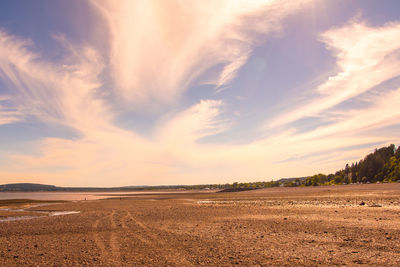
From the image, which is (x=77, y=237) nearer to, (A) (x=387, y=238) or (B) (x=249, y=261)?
(B) (x=249, y=261)

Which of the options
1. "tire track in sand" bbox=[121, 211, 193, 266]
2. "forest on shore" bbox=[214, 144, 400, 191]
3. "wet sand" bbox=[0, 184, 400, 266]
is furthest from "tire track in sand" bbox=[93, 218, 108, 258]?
"forest on shore" bbox=[214, 144, 400, 191]

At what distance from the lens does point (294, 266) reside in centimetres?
895

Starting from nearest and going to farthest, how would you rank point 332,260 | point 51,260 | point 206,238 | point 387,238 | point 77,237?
1. point 332,260
2. point 51,260
3. point 387,238
4. point 206,238
5. point 77,237

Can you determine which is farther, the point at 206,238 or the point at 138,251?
the point at 206,238

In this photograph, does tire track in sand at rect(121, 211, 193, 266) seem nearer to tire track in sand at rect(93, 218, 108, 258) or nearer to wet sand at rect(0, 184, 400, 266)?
wet sand at rect(0, 184, 400, 266)

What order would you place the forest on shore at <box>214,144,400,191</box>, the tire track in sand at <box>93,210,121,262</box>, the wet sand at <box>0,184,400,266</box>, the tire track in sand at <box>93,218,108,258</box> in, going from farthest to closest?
the forest on shore at <box>214,144,400,191</box> < the tire track in sand at <box>93,218,108,258</box> < the tire track in sand at <box>93,210,121,262</box> < the wet sand at <box>0,184,400,266</box>

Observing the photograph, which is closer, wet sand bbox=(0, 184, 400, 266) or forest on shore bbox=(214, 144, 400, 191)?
wet sand bbox=(0, 184, 400, 266)

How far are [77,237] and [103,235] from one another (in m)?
1.58

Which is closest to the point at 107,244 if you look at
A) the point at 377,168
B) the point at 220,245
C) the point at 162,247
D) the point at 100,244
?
the point at 100,244

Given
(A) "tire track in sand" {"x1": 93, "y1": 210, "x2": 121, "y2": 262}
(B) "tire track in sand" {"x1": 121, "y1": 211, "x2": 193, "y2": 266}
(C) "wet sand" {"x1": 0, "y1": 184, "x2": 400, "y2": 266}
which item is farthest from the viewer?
(A) "tire track in sand" {"x1": 93, "y1": 210, "x2": 121, "y2": 262}

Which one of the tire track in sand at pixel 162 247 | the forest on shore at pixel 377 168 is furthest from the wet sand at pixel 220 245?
the forest on shore at pixel 377 168

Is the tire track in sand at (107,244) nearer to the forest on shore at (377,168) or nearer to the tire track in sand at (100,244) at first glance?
the tire track in sand at (100,244)

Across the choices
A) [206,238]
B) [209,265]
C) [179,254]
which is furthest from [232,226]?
[209,265]

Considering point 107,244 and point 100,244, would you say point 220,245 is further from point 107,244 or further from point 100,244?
point 100,244
